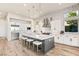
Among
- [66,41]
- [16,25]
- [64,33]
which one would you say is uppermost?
[16,25]

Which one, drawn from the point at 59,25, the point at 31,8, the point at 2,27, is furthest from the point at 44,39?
the point at 2,27

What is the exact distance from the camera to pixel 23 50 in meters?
2.47

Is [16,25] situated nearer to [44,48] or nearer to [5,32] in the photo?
[5,32]

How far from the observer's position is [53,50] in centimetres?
246

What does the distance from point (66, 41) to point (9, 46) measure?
55.5 inches

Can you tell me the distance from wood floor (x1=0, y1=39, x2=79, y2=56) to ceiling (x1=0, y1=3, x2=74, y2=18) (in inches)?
29.9

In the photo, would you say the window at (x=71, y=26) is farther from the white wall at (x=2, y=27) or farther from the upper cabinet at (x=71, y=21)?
the white wall at (x=2, y=27)

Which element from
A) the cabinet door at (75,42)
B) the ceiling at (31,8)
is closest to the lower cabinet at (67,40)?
the cabinet door at (75,42)

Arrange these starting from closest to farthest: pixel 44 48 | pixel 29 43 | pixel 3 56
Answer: pixel 3 56 < pixel 44 48 < pixel 29 43

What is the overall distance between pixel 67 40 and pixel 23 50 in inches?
43.8

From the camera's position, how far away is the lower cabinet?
2428 mm

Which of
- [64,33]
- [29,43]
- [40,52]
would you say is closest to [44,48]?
[40,52]

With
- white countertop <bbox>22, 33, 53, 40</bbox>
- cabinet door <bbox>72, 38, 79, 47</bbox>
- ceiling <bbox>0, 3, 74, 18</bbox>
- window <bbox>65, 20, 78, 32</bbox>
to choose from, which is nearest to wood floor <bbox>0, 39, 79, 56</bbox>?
cabinet door <bbox>72, 38, 79, 47</bbox>

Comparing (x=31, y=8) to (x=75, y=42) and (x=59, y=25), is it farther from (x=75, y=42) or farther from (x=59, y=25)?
(x=75, y=42)
